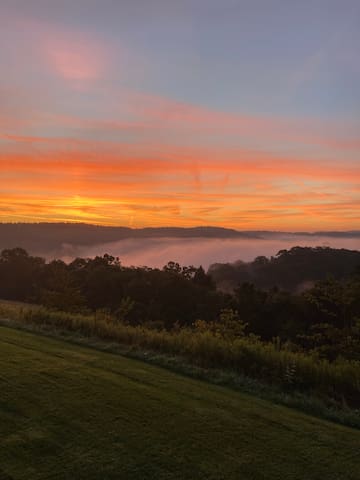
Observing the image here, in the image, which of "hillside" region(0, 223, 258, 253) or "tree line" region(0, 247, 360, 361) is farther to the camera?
"hillside" region(0, 223, 258, 253)

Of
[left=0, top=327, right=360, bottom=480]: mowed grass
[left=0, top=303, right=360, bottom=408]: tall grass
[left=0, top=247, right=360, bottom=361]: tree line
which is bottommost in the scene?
[left=0, top=247, right=360, bottom=361]: tree line

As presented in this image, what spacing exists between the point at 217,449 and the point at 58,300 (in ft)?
71.1

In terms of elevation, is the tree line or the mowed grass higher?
the mowed grass

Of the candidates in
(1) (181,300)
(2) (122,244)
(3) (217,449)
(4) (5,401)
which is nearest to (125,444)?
(3) (217,449)

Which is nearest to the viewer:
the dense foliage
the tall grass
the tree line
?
the tall grass

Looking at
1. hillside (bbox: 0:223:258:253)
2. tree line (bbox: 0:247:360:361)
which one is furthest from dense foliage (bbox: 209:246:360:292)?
hillside (bbox: 0:223:258:253)

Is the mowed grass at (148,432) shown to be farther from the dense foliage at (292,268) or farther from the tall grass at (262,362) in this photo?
the dense foliage at (292,268)

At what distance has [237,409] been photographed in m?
4.61

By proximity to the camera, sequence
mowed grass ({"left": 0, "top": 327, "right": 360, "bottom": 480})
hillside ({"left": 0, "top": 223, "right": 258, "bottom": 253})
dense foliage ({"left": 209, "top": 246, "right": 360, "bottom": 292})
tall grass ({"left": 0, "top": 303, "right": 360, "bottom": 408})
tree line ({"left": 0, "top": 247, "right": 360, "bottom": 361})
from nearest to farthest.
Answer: mowed grass ({"left": 0, "top": 327, "right": 360, "bottom": 480}) < tall grass ({"left": 0, "top": 303, "right": 360, "bottom": 408}) < tree line ({"left": 0, "top": 247, "right": 360, "bottom": 361}) < dense foliage ({"left": 209, "top": 246, "right": 360, "bottom": 292}) < hillside ({"left": 0, "top": 223, "right": 258, "bottom": 253})

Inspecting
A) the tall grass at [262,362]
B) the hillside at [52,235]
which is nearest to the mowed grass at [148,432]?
the tall grass at [262,362]

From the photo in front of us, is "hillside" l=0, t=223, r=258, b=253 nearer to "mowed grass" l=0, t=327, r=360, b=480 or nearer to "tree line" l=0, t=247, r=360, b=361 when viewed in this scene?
"tree line" l=0, t=247, r=360, b=361

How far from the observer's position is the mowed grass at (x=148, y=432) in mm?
3256

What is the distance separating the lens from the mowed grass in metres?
3.26

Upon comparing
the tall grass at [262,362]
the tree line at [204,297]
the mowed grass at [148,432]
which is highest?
the mowed grass at [148,432]
